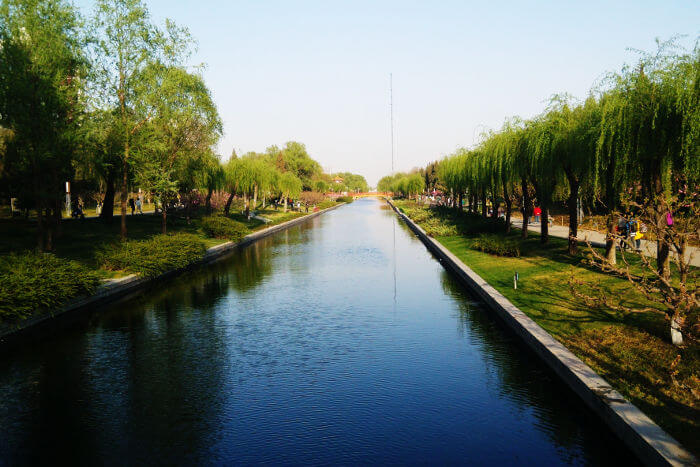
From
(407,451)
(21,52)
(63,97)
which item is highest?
(21,52)

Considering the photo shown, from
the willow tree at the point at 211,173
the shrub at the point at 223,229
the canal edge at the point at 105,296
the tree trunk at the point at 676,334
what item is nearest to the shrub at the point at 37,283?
the canal edge at the point at 105,296

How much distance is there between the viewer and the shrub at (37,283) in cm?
1256

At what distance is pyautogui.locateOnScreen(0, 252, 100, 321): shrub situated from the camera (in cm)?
1256

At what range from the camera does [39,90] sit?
19.8m

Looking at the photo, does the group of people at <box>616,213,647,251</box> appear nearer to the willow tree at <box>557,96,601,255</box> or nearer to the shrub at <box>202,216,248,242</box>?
the willow tree at <box>557,96,601,255</box>

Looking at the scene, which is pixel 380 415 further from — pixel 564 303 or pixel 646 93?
pixel 646 93

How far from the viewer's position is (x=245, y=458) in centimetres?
682

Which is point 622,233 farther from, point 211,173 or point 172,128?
point 211,173

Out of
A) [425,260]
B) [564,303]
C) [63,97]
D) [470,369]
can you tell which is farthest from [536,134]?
[63,97]

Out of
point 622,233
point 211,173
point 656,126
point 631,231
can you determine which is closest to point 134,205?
point 211,173

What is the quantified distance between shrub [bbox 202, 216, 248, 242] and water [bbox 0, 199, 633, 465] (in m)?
17.4

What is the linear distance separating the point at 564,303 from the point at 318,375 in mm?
6960

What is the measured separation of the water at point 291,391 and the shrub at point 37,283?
34.8 inches

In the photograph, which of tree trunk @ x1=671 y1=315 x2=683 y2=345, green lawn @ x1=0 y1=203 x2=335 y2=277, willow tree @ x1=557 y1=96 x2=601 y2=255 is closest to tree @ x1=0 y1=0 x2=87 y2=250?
green lawn @ x1=0 y1=203 x2=335 y2=277
